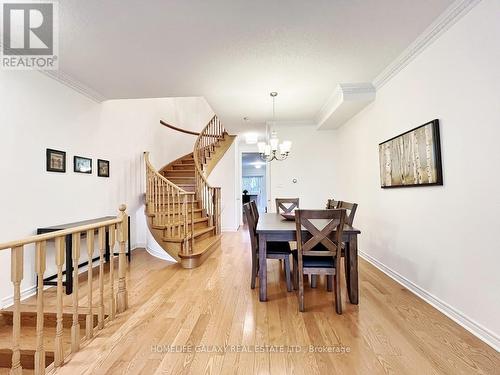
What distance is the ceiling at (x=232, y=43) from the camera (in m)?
1.99

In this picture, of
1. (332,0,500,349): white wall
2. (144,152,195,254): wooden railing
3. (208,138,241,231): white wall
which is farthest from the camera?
(208,138,241,231): white wall

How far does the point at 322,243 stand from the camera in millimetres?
2289

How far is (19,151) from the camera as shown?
2559mm

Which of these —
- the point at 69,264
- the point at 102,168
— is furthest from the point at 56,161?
the point at 69,264

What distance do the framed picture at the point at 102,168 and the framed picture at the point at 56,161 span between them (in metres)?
0.70

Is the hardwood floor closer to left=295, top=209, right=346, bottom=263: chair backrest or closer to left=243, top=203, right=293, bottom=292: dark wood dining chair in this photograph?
left=243, top=203, right=293, bottom=292: dark wood dining chair

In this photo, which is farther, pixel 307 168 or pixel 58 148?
pixel 307 168

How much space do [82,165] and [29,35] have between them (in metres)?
1.59

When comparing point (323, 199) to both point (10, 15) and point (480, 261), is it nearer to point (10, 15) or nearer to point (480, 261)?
point (480, 261)

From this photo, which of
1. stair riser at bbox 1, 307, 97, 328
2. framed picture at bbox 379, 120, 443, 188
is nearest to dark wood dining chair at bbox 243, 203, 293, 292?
framed picture at bbox 379, 120, 443, 188

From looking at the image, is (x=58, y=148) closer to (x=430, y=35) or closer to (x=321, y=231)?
(x=321, y=231)

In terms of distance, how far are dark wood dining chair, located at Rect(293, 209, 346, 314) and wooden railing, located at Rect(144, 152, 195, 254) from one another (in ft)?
6.50

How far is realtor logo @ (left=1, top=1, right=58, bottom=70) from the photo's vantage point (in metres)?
1.98

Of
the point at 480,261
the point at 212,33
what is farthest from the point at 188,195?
the point at 480,261
